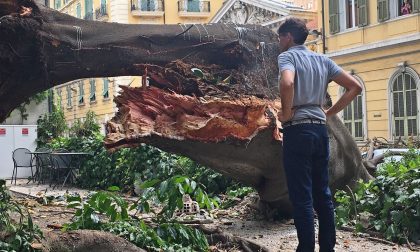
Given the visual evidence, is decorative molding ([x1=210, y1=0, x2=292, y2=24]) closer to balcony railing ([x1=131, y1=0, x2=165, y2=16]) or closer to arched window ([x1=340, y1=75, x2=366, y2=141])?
arched window ([x1=340, y1=75, x2=366, y2=141])

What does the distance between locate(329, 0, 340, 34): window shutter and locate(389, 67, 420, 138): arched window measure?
12.6ft

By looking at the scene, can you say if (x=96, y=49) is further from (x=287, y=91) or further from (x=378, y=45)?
(x=378, y=45)

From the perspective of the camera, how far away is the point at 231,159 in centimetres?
632

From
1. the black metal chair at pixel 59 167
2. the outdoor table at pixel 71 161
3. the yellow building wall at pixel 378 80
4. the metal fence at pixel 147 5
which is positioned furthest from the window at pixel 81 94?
the outdoor table at pixel 71 161

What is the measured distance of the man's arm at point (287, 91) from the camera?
4.42 meters

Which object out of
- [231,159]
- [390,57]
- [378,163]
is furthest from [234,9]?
[231,159]

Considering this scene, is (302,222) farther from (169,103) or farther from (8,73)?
(8,73)

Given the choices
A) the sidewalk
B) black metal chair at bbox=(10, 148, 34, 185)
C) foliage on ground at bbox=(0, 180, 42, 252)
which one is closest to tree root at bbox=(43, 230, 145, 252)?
foliage on ground at bbox=(0, 180, 42, 252)

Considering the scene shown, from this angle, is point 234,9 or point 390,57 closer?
point 390,57

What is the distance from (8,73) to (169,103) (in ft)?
4.92

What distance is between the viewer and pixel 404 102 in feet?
75.6

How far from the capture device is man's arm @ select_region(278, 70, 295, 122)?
4.42 metres

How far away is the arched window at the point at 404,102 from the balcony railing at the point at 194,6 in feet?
88.5

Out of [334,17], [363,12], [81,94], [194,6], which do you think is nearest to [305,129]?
[363,12]
